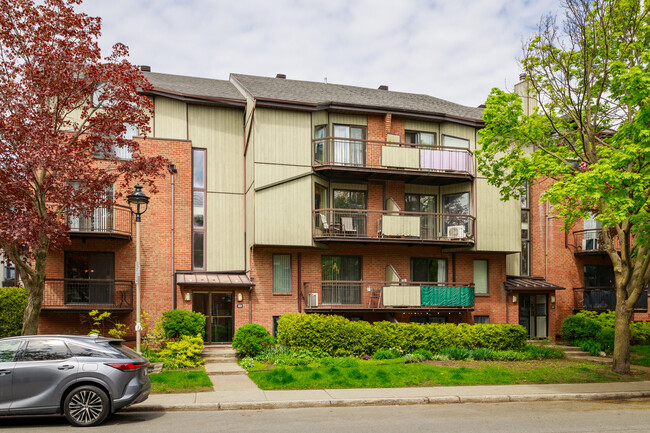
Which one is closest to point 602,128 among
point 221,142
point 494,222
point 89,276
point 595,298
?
point 494,222

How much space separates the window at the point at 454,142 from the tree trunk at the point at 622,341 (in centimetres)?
939

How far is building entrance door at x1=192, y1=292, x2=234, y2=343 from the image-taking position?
21.8 m

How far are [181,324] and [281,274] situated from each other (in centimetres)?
450

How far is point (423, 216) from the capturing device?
23.8 metres

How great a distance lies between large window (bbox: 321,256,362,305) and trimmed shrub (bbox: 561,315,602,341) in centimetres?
918

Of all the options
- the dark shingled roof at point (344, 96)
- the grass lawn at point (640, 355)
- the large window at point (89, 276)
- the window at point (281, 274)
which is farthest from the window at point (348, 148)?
the grass lawn at point (640, 355)

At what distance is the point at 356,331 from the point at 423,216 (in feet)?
21.5

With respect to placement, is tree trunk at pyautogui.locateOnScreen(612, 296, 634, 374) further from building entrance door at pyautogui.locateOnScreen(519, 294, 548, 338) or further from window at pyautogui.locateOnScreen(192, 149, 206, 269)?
window at pyautogui.locateOnScreen(192, 149, 206, 269)

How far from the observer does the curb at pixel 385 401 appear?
39.1ft

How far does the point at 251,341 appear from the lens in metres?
19.1

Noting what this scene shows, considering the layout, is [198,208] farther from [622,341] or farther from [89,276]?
→ [622,341]

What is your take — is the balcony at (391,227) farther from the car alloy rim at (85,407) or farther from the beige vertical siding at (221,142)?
the car alloy rim at (85,407)

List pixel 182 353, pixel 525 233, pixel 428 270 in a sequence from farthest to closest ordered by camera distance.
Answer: pixel 525 233 → pixel 428 270 → pixel 182 353

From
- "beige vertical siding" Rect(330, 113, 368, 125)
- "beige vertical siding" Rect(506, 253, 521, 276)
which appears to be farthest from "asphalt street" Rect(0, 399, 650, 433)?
"beige vertical siding" Rect(330, 113, 368, 125)
